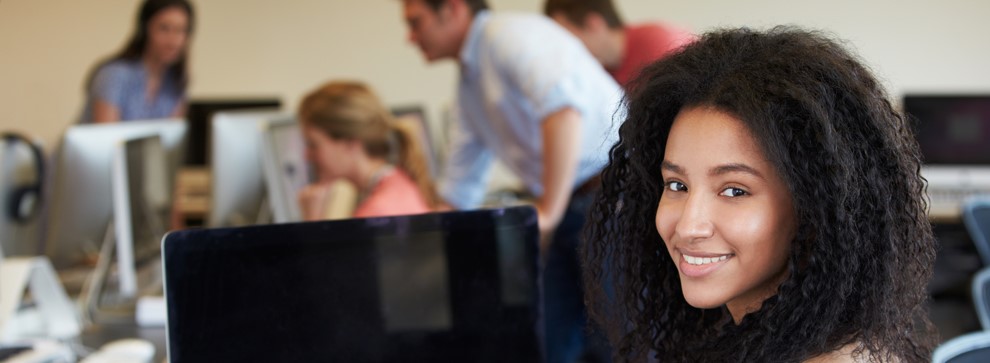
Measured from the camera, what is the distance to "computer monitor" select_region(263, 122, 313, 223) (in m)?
2.50

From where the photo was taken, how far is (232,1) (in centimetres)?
544

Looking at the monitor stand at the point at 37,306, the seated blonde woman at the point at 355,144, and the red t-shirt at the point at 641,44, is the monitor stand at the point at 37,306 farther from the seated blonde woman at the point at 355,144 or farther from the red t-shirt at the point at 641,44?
the red t-shirt at the point at 641,44

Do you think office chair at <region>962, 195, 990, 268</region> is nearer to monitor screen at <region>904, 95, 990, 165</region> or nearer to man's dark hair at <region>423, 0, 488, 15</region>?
man's dark hair at <region>423, 0, 488, 15</region>

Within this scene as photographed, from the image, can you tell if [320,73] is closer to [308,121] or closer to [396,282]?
A: [308,121]

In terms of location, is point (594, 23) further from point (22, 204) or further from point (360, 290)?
point (360, 290)

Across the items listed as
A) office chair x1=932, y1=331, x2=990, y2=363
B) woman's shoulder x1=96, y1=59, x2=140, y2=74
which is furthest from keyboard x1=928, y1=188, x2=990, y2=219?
woman's shoulder x1=96, y1=59, x2=140, y2=74

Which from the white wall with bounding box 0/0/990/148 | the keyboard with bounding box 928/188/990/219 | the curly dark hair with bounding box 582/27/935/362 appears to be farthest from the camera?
the white wall with bounding box 0/0/990/148

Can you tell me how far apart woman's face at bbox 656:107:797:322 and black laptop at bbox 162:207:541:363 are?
0.30 meters

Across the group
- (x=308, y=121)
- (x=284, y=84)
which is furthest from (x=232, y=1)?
(x=308, y=121)

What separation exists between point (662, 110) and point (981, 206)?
1998 mm

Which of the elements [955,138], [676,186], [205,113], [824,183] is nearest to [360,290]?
[676,186]

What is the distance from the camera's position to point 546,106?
2225mm

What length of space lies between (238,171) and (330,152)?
1.08 feet

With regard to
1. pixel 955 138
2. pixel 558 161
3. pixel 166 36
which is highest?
pixel 166 36
